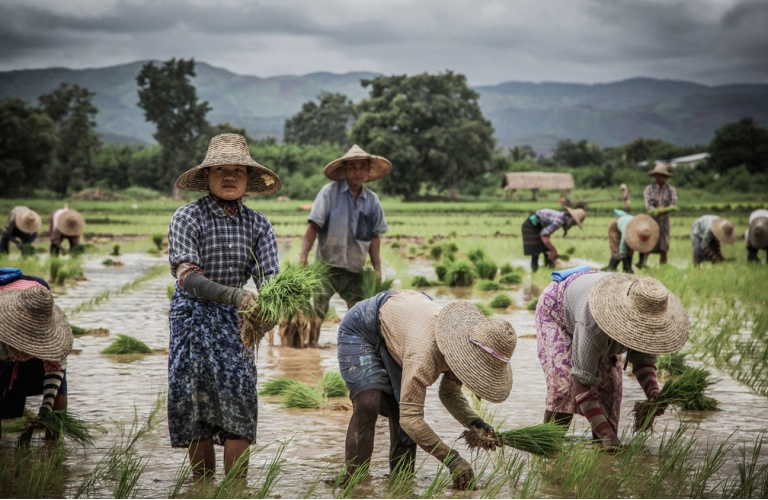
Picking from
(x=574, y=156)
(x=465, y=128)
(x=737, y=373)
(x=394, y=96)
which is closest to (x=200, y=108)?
(x=394, y=96)

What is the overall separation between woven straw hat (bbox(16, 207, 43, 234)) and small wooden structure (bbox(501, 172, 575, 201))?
40139 mm

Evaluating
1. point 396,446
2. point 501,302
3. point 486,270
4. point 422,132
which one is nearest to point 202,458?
point 396,446

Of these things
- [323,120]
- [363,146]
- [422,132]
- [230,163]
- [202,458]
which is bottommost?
[202,458]

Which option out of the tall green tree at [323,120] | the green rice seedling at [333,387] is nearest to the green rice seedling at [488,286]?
the green rice seedling at [333,387]

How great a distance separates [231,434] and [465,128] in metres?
47.5

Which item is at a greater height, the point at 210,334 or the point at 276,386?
the point at 210,334

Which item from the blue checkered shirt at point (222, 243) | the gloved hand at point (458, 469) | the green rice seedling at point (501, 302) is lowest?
the green rice seedling at point (501, 302)

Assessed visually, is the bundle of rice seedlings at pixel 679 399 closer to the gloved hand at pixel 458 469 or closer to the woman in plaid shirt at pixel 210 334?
the gloved hand at pixel 458 469

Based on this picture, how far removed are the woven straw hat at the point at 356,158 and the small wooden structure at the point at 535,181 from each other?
45853 mm

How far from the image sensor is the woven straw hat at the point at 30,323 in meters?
4.17

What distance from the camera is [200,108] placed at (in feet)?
178

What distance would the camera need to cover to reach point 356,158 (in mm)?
6895

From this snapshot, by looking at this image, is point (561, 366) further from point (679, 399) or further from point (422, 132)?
point (422, 132)

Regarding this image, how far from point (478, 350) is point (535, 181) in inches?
1962
